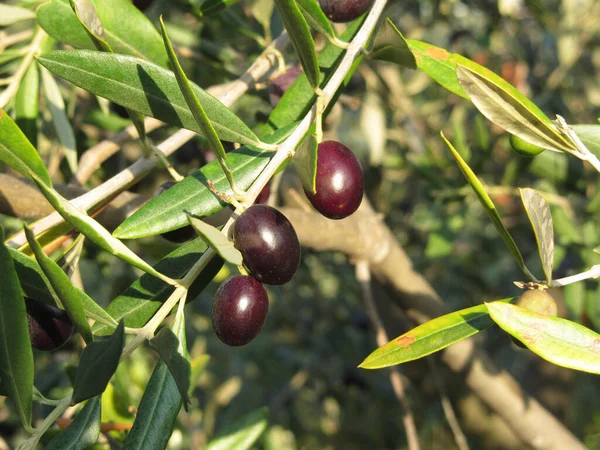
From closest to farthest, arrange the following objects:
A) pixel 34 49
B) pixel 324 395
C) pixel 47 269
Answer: pixel 47 269, pixel 34 49, pixel 324 395

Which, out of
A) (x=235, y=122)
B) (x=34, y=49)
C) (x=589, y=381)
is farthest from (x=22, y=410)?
(x=589, y=381)

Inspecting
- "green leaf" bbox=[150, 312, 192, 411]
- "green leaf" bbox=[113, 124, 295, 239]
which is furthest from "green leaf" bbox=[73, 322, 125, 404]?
"green leaf" bbox=[113, 124, 295, 239]

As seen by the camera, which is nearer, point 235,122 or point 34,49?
point 235,122

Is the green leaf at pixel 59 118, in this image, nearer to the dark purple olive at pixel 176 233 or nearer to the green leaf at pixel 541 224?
the dark purple olive at pixel 176 233

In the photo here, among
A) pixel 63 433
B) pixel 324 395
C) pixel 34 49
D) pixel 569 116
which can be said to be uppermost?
pixel 34 49

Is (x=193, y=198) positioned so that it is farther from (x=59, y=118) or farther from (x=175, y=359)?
(x=59, y=118)

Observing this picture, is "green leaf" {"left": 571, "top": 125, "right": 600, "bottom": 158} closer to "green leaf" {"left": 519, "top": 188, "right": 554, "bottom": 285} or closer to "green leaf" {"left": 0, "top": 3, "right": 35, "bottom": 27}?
"green leaf" {"left": 519, "top": 188, "right": 554, "bottom": 285}

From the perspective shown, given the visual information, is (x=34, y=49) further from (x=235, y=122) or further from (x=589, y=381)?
(x=589, y=381)
